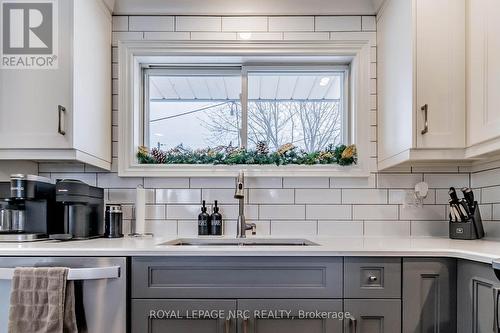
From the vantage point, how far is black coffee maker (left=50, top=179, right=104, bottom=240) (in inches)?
75.0

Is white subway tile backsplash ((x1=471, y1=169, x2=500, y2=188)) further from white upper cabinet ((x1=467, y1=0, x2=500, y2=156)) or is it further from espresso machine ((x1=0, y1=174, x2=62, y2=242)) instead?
espresso machine ((x1=0, y1=174, x2=62, y2=242))

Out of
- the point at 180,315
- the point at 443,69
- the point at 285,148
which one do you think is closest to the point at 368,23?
the point at 443,69

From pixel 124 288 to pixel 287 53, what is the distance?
1.53 metres

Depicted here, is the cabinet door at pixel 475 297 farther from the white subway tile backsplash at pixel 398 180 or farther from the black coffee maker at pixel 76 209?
the black coffee maker at pixel 76 209

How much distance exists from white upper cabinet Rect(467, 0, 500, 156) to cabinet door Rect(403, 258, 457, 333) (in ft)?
1.84

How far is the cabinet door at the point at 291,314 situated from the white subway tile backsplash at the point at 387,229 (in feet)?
2.52

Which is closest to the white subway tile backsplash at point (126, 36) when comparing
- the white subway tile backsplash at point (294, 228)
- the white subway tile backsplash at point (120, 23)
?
the white subway tile backsplash at point (120, 23)

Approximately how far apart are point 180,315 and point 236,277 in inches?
10.5

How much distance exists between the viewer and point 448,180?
2301 millimetres

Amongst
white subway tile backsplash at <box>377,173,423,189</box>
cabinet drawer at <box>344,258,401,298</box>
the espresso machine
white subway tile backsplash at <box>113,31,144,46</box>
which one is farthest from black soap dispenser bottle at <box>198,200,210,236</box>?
white subway tile backsplash at <box>113,31,144,46</box>

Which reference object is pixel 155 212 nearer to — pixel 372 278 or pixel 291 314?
pixel 291 314

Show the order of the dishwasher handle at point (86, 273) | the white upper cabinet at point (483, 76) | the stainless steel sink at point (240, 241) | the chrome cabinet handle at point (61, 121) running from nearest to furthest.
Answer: the dishwasher handle at point (86, 273) < the white upper cabinet at point (483, 76) < the chrome cabinet handle at point (61, 121) < the stainless steel sink at point (240, 241)

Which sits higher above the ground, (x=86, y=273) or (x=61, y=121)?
(x=61, y=121)

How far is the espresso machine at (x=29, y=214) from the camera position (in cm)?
187
